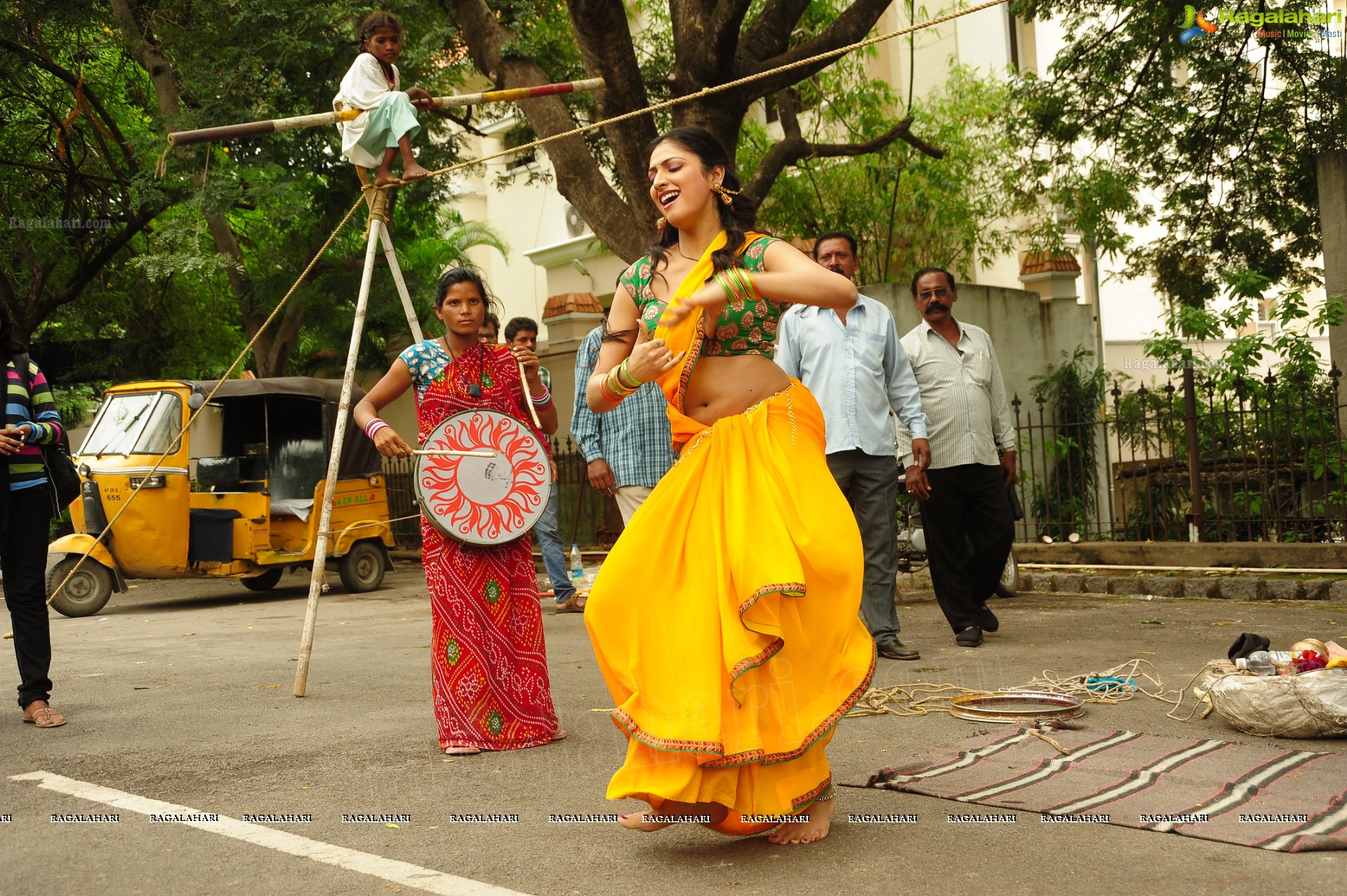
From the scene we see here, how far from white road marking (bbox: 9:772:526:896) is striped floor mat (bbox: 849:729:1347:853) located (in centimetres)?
144

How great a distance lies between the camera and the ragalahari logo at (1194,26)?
12.5 metres

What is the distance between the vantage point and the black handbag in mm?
5934

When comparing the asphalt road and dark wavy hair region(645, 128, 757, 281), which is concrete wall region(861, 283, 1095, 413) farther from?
dark wavy hair region(645, 128, 757, 281)

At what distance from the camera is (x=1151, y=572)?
10.7 metres

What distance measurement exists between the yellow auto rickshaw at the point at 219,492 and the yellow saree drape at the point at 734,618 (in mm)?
7265

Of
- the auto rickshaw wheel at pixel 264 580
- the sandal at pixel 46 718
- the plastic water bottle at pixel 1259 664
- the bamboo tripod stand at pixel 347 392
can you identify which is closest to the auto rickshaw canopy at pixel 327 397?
the auto rickshaw wheel at pixel 264 580

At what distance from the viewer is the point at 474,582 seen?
207 inches

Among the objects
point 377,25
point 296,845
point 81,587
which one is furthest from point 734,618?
point 81,587

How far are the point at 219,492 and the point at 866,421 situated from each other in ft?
26.9

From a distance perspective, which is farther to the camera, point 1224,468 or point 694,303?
point 1224,468

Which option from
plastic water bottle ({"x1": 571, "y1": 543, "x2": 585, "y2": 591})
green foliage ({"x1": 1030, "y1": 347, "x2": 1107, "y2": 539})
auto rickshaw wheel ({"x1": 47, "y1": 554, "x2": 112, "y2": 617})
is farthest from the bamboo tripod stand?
green foliage ({"x1": 1030, "y1": 347, "x2": 1107, "y2": 539})

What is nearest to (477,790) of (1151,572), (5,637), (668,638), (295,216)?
(668,638)

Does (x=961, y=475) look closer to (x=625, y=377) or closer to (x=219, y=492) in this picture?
(x=625, y=377)

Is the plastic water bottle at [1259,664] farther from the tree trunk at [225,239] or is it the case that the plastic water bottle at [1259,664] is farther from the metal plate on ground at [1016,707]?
the tree trunk at [225,239]
